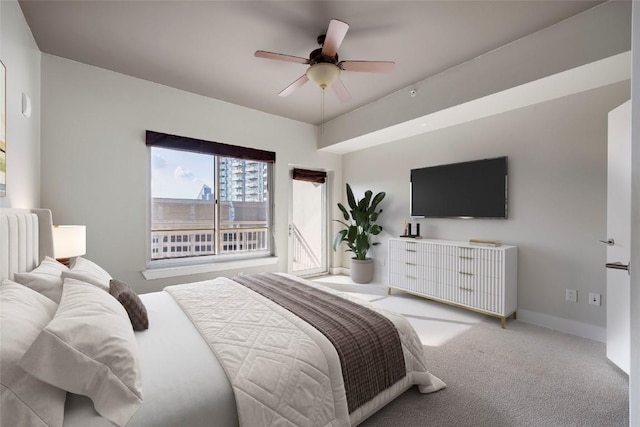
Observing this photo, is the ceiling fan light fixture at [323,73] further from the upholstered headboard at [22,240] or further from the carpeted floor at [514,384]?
the carpeted floor at [514,384]

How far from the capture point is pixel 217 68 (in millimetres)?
2832

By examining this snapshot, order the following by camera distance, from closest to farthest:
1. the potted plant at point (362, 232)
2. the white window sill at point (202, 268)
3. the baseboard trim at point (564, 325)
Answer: the baseboard trim at point (564, 325) < the white window sill at point (202, 268) < the potted plant at point (362, 232)

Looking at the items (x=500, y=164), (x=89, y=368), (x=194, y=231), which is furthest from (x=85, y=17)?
(x=500, y=164)

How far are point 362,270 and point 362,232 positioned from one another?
24.0 inches

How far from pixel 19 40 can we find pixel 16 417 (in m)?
2.54

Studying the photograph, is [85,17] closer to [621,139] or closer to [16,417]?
[16,417]

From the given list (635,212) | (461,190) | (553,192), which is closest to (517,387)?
(635,212)

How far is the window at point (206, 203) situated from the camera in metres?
3.41

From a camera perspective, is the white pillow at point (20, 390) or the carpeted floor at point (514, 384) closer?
the white pillow at point (20, 390)

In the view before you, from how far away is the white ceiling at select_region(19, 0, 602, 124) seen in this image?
2.00 metres

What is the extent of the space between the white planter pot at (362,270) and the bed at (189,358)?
249 centimetres

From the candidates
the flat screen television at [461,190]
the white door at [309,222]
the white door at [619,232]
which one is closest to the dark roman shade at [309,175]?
the white door at [309,222]

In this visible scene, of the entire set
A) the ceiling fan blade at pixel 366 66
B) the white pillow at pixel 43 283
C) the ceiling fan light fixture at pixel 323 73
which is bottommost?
→ the white pillow at pixel 43 283

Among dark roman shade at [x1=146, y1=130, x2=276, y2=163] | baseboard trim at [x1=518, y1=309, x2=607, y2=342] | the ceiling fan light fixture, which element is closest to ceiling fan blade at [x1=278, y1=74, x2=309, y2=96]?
the ceiling fan light fixture
